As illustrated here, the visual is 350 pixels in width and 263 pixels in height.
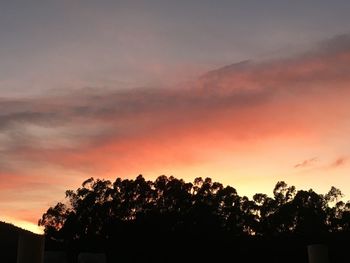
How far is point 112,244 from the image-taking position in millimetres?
43531

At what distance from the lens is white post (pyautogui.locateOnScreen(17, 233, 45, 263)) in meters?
6.21

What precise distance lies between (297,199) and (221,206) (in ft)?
23.6

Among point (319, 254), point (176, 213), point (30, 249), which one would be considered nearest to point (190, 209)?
point (176, 213)

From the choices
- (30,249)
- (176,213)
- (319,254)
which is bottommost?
(30,249)

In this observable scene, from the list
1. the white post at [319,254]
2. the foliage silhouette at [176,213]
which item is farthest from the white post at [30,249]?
the foliage silhouette at [176,213]

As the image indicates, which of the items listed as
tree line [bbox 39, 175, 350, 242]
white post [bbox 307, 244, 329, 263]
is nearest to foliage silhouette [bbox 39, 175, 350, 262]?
tree line [bbox 39, 175, 350, 242]

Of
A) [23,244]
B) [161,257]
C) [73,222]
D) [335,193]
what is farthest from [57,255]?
[335,193]

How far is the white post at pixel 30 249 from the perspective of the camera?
6207mm

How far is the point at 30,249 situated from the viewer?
20.4 feet

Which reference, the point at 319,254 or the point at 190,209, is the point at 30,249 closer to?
the point at 319,254

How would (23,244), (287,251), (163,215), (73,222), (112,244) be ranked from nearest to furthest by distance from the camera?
(23,244) < (287,251) < (112,244) < (163,215) < (73,222)

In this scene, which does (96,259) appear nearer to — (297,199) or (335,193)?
(297,199)

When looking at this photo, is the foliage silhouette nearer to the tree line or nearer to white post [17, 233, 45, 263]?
the tree line

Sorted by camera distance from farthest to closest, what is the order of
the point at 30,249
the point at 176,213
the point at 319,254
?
the point at 176,213, the point at 319,254, the point at 30,249
